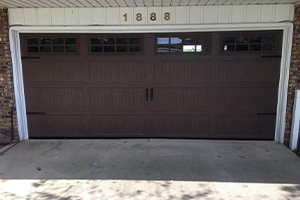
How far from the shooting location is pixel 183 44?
A: 4488 mm

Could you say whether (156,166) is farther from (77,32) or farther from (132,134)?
(77,32)

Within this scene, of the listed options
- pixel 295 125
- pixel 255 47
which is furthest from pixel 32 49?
pixel 295 125

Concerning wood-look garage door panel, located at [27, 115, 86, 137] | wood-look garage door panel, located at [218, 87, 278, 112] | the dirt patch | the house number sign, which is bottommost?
the dirt patch

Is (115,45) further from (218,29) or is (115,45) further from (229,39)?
(229,39)

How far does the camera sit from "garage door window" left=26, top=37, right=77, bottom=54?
455 cm

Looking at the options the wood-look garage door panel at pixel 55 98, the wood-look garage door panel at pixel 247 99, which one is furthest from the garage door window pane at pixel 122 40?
the wood-look garage door panel at pixel 247 99

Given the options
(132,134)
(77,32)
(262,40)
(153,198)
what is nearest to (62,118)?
(132,134)

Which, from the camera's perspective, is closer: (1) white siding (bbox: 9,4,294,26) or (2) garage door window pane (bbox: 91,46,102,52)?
(1) white siding (bbox: 9,4,294,26)

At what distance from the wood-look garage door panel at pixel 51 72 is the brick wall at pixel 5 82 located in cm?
30

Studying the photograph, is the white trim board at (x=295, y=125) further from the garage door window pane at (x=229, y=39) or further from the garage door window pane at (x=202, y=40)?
the garage door window pane at (x=202, y=40)

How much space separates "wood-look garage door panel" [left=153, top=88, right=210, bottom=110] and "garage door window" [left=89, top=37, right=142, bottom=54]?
987mm

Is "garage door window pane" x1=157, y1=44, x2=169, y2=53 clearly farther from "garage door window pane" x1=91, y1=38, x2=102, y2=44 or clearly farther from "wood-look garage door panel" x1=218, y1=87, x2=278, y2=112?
"wood-look garage door panel" x1=218, y1=87, x2=278, y2=112

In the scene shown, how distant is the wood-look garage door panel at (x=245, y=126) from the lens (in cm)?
463

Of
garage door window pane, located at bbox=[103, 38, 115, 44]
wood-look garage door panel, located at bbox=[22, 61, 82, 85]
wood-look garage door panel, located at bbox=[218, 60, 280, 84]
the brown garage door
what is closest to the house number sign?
the brown garage door
